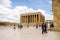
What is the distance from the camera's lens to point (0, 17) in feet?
59.1

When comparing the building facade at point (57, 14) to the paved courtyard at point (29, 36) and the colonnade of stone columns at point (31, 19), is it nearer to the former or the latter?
the paved courtyard at point (29, 36)

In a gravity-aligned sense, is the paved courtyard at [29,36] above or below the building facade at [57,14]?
below

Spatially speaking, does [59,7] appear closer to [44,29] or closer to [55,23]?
[55,23]

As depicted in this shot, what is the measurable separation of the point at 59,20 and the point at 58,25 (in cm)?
45

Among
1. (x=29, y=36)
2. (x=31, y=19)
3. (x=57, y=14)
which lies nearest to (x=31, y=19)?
(x=31, y=19)

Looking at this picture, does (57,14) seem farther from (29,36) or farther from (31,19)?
(31,19)

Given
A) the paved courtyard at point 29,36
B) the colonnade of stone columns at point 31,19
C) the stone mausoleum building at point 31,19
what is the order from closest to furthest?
the paved courtyard at point 29,36 → the stone mausoleum building at point 31,19 → the colonnade of stone columns at point 31,19

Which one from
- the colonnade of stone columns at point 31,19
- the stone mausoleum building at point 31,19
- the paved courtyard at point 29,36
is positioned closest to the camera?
the paved courtyard at point 29,36

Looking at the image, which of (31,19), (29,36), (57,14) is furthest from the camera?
(31,19)

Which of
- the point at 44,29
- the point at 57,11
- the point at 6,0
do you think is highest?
the point at 6,0

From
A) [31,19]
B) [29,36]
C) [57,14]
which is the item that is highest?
[57,14]

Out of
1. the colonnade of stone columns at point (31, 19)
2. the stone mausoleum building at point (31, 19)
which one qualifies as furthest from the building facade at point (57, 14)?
the colonnade of stone columns at point (31, 19)

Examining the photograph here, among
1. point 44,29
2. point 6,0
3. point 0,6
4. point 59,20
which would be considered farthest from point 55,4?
point 0,6

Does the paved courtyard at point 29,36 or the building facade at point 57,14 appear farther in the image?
the building facade at point 57,14
